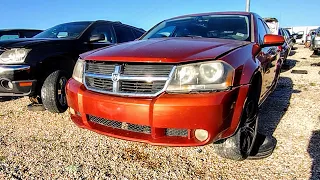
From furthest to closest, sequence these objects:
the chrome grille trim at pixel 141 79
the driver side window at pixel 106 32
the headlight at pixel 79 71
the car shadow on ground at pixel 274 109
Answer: the driver side window at pixel 106 32 < the car shadow on ground at pixel 274 109 < the headlight at pixel 79 71 < the chrome grille trim at pixel 141 79

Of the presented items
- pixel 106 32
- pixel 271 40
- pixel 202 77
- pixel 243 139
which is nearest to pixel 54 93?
pixel 106 32

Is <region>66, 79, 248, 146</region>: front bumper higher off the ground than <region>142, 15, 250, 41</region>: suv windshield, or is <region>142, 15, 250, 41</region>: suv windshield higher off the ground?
<region>142, 15, 250, 41</region>: suv windshield

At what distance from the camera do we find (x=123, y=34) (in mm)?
5445

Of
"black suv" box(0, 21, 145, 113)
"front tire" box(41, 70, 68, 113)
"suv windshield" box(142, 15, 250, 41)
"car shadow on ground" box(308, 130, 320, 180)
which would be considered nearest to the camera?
"car shadow on ground" box(308, 130, 320, 180)

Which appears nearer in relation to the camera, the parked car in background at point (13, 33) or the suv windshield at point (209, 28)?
the suv windshield at point (209, 28)

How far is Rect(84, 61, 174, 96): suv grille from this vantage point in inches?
76.5

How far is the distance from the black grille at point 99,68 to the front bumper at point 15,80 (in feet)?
5.29

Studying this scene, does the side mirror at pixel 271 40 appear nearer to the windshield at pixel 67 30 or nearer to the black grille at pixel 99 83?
the black grille at pixel 99 83

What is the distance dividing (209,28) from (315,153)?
70.0 inches

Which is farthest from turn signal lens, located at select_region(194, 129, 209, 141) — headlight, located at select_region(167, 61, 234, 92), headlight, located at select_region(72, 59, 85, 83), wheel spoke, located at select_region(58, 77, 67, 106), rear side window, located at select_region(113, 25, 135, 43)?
rear side window, located at select_region(113, 25, 135, 43)

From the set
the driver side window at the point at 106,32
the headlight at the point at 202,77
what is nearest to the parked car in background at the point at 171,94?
the headlight at the point at 202,77

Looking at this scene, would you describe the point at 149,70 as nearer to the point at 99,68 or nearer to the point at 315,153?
the point at 99,68

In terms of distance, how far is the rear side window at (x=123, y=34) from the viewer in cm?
532

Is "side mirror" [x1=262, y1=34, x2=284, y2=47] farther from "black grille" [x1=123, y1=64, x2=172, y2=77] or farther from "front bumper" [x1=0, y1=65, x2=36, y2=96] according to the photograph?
"front bumper" [x1=0, y1=65, x2=36, y2=96]
